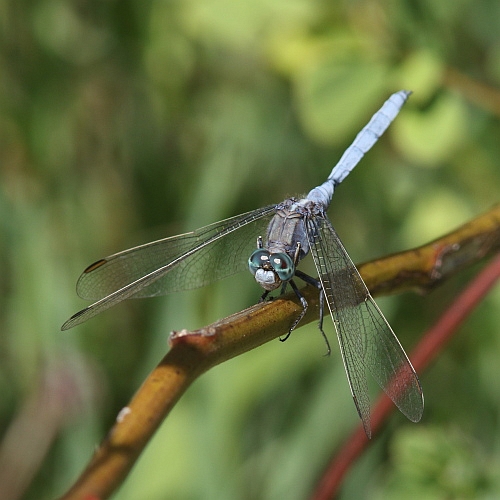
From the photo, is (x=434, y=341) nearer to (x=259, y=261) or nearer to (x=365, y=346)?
(x=365, y=346)

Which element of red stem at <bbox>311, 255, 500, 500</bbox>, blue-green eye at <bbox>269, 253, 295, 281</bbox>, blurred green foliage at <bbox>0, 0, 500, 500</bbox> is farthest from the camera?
blurred green foliage at <bbox>0, 0, 500, 500</bbox>

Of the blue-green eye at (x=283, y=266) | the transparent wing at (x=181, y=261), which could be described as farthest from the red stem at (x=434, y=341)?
the transparent wing at (x=181, y=261)

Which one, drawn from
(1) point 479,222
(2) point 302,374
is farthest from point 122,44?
(1) point 479,222

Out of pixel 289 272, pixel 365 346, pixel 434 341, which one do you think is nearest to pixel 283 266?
pixel 289 272

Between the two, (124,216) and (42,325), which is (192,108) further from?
(42,325)

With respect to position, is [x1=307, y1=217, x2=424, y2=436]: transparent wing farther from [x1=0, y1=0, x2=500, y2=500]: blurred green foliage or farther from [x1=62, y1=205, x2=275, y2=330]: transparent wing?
[x1=0, y1=0, x2=500, y2=500]: blurred green foliage

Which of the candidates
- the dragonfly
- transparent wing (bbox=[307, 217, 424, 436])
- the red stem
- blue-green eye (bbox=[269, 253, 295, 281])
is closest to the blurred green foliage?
the red stem
